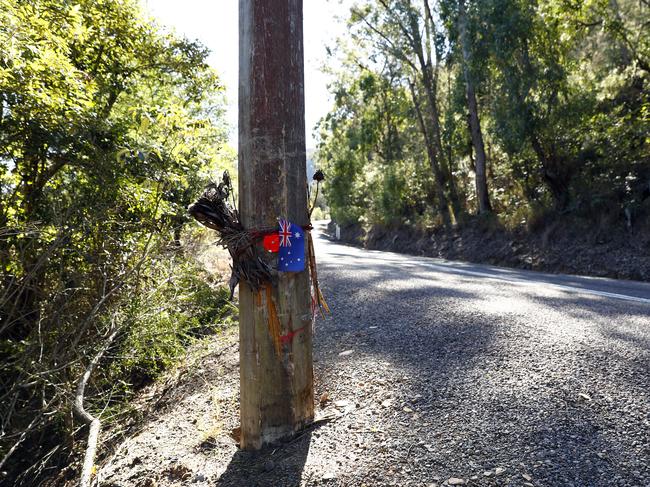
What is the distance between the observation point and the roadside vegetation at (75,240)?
11.4ft

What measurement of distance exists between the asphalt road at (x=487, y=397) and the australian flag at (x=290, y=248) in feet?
3.02

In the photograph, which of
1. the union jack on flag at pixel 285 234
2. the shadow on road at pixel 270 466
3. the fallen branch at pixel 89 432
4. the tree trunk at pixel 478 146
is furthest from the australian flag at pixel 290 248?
the tree trunk at pixel 478 146

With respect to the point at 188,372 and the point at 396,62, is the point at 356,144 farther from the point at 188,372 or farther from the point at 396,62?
the point at 188,372

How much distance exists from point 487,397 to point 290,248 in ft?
4.45

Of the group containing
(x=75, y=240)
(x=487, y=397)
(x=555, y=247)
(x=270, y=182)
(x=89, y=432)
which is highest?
(x=270, y=182)

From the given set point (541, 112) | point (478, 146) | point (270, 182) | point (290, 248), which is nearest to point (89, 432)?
point (290, 248)

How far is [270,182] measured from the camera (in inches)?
87.7

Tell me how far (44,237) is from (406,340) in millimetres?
3238

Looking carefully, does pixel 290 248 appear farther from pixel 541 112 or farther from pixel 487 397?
pixel 541 112

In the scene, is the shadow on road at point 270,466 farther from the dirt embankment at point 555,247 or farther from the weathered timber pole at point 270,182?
the dirt embankment at point 555,247

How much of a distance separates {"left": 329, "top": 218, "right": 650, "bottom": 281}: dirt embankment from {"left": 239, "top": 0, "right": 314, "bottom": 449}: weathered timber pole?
913cm

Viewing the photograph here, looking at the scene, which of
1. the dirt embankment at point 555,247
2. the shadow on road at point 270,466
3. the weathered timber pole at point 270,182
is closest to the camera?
the shadow on road at point 270,466

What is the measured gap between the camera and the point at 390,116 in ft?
86.7

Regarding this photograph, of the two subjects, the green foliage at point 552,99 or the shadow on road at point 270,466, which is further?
the green foliage at point 552,99
